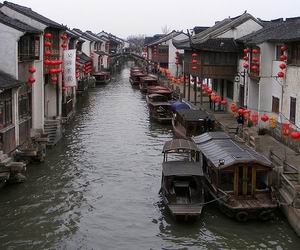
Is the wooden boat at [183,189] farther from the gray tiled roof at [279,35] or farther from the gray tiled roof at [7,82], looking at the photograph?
the gray tiled roof at [279,35]

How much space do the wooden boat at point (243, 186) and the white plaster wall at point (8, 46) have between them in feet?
40.7

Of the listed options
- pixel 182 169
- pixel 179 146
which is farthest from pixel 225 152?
pixel 179 146

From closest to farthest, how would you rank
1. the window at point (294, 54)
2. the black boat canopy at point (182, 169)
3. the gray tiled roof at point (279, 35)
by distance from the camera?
the black boat canopy at point (182, 169) → the gray tiled roof at point (279, 35) → the window at point (294, 54)

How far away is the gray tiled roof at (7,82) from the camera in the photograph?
25.0 m

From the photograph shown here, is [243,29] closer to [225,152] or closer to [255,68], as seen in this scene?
[255,68]

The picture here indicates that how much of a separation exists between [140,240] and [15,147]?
10545 mm

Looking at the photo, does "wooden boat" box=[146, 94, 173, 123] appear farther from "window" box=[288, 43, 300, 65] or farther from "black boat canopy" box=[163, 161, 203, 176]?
"black boat canopy" box=[163, 161, 203, 176]

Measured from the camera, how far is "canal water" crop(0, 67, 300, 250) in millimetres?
20391

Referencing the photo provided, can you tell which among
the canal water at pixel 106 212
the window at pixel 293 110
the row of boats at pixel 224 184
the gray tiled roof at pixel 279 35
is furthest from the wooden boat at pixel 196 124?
the row of boats at pixel 224 184

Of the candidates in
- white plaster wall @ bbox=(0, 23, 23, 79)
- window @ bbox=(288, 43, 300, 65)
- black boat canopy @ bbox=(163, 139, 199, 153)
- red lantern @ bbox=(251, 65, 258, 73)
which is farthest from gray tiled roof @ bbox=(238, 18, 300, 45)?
white plaster wall @ bbox=(0, 23, 23, 79)

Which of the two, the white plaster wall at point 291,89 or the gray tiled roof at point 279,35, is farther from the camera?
the gray tiled roof at point 279,35

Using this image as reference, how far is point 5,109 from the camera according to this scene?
26172 mm

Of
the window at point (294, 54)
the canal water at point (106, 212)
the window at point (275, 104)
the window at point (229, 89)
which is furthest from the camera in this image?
the window at point (229, 89)

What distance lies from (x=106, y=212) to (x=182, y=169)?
4059mm
